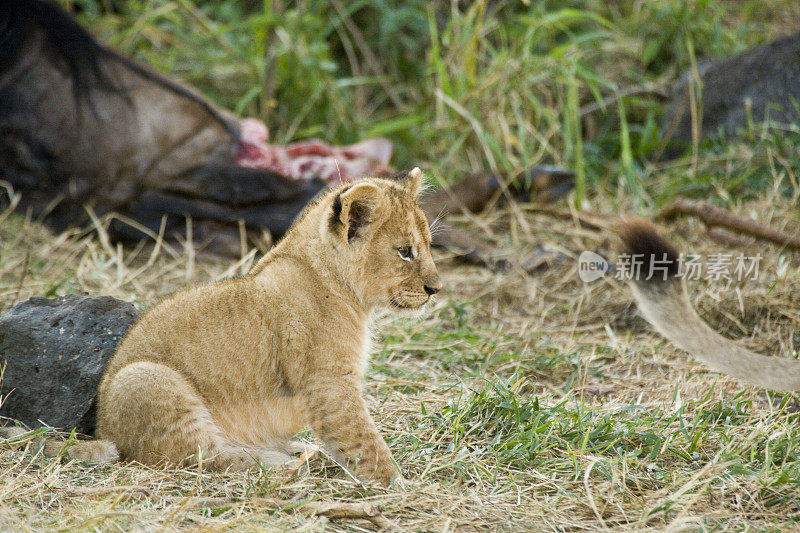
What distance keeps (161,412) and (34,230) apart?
11.8 feet

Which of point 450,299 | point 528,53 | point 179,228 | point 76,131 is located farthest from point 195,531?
point 528,53

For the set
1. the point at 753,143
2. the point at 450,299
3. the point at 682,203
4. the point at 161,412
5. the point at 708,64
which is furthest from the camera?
the point at 708,64

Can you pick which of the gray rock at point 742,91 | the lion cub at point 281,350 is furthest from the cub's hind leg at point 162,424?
the gray rock at point 742,91

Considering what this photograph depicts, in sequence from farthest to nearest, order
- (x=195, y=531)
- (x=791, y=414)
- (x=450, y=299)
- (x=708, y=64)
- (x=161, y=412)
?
(x=708, y=64) → (x=450, y=299) → (x=791, y=414) → (x=161, y=412) → (x=195, y=531)

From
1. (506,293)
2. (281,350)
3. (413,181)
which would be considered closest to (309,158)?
(506,293)

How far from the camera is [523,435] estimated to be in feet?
10.8

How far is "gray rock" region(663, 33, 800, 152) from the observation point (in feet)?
22.7

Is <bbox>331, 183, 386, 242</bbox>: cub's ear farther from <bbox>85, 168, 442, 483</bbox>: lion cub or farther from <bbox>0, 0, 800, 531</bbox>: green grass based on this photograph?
<bbox>0, 0, 800, 531</bbox>: green grass

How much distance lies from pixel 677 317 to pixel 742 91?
426 cm

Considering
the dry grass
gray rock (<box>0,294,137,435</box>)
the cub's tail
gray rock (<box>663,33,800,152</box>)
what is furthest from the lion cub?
gray rock (<box>663,33,800,152</box>)

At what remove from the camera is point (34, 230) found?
237 inches

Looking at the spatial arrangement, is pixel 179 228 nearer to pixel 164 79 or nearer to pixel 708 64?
pixel 164 79

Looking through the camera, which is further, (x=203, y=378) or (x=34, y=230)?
(x=34, y=230)

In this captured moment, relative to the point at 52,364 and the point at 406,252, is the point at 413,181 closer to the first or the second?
the point at 406,252
